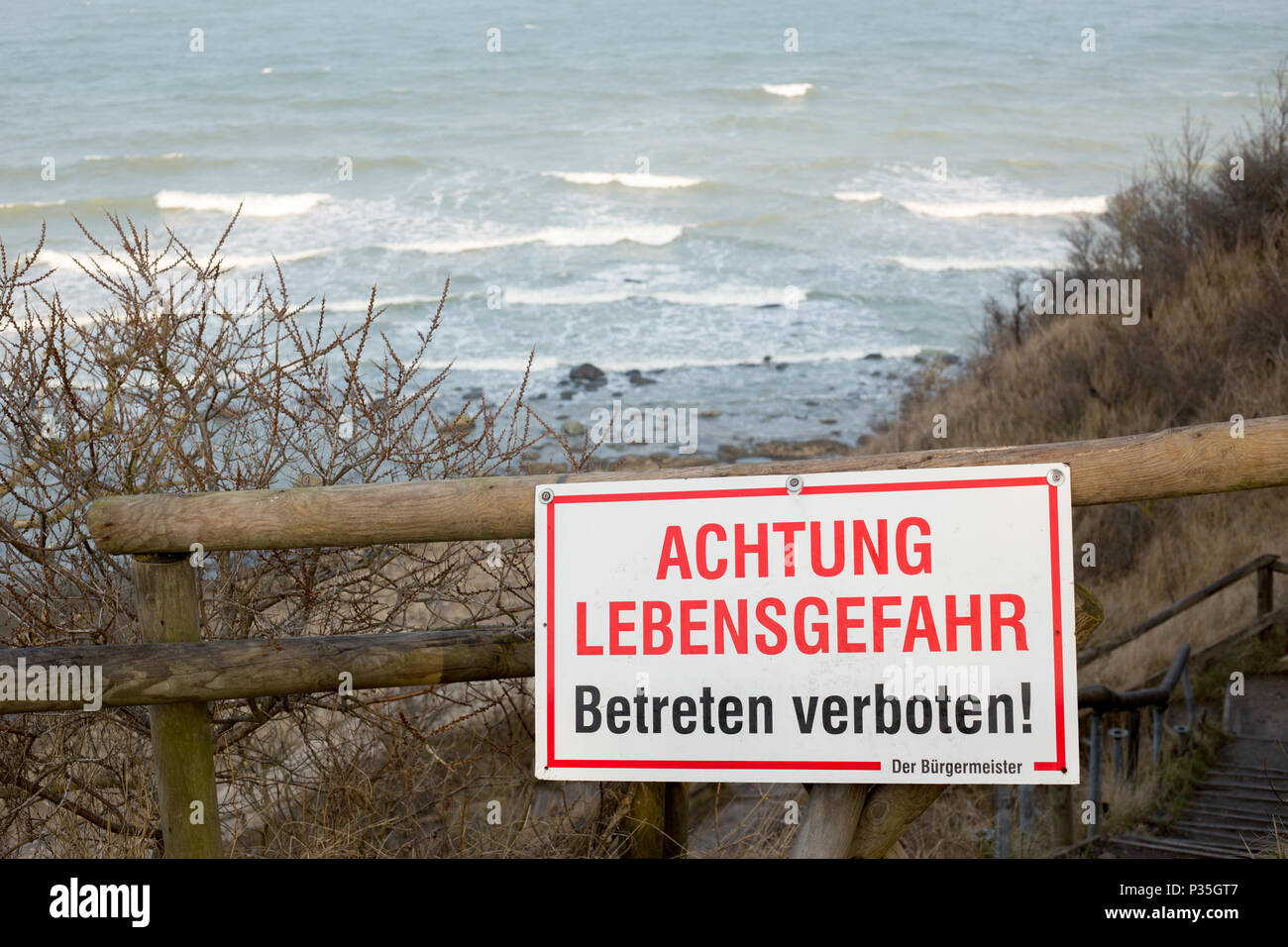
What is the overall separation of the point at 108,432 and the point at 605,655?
9.72 feet

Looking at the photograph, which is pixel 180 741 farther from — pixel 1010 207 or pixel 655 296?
pixel 1010 207

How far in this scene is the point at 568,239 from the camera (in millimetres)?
34594

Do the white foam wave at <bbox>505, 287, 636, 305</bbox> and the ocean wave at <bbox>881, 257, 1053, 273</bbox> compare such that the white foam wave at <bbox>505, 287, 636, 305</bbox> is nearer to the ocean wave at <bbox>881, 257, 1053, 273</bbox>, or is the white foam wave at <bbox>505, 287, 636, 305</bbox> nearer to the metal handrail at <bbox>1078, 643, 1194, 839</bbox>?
the ocean wave at <bbox>881, 257, 1053, 273</bbox>

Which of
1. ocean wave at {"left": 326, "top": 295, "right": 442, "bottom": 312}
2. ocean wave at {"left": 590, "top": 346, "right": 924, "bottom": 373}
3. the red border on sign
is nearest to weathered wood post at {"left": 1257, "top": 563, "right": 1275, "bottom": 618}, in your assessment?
the red border on sign

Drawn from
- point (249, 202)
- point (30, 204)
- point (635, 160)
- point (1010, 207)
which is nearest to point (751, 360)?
point (1010, 207)

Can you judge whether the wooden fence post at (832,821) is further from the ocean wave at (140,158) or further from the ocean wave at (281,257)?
the ocean wave at (140,158)

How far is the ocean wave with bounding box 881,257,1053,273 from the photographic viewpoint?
32250 mm

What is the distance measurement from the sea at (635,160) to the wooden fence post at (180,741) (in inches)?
571

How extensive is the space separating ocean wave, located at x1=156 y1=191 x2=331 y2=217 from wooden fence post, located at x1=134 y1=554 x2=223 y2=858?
34.4 m

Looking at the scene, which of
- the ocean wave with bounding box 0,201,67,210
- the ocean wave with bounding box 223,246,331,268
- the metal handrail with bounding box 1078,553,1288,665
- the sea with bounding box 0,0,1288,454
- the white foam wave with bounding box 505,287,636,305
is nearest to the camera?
the metal handrail with bounding box 1078,553,1288,665

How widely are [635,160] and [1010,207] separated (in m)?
12.2

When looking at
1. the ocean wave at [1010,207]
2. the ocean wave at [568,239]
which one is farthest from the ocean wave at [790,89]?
the ocean wave at [568,239]

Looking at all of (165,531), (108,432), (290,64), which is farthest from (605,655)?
(290,64)
